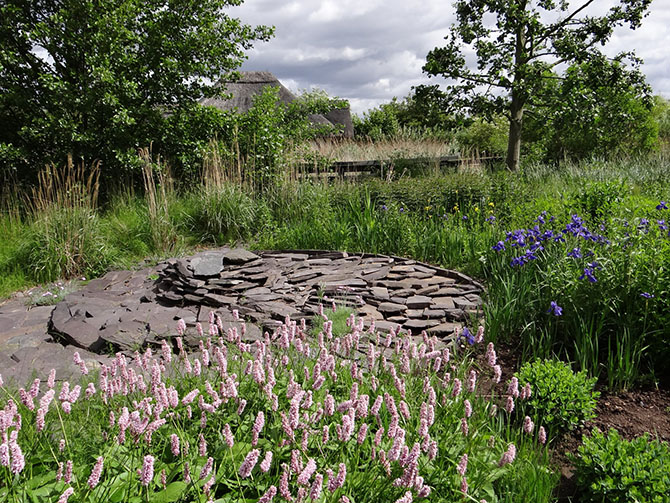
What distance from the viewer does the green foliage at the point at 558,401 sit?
7.91ft

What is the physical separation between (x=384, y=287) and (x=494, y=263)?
3.49 ft

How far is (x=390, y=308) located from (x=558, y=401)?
70.1 inches

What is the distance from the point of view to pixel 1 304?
526cm

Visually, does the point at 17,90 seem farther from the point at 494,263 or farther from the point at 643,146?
the point at 643,146

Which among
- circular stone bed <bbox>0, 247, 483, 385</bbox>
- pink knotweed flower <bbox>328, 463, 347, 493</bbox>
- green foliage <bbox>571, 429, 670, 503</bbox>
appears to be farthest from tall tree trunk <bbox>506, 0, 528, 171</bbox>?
pink knotweed flower <bbox>328, 463, 347, 493</bbox>

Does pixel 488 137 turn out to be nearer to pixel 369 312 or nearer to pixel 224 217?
pixel 224 217

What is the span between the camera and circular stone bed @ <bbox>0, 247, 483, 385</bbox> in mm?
3572

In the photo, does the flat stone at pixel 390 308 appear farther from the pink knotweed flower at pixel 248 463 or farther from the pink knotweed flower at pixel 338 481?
the pink knotweed flower at pixel 248 463

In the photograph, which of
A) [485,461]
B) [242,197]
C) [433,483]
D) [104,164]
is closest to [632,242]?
[485,461]

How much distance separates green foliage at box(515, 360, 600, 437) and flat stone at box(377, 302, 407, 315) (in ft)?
5.24

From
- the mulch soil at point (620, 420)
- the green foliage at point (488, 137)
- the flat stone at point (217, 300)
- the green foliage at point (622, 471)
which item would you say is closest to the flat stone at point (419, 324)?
the mulch soil at point (620, 420)

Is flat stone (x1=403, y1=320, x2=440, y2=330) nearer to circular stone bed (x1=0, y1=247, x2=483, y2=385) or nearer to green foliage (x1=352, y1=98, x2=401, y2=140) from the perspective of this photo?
circular stone bed (x1=0, y1=247, x2=483, y2=385)

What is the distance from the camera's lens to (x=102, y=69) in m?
8.09

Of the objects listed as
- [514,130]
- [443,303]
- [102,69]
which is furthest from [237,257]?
[514,130]
